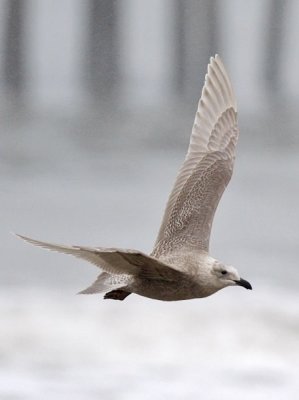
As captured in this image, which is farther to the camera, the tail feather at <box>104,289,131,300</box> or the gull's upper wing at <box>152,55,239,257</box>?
the gull's upper wing at <box>152,55,239,257</box>

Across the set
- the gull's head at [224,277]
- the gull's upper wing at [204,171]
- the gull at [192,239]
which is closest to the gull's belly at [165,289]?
the gull at [192,239]

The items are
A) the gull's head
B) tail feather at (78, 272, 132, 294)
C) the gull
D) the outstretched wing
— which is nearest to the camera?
the outstretched wing

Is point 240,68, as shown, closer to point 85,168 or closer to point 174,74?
point 174,74

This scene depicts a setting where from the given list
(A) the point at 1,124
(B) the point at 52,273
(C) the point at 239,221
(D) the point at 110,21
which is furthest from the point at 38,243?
(D) the point at 110,21

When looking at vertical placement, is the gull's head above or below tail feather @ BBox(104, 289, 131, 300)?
above

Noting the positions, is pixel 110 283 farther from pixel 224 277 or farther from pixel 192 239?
pixel 192 239

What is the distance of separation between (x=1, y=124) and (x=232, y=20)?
5860 mm

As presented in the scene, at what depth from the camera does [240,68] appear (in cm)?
2783

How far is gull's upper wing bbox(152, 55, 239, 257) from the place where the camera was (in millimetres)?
7984

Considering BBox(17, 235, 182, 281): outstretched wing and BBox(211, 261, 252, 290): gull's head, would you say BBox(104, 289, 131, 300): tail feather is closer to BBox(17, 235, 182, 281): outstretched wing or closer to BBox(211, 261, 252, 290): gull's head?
BBox(17, 235, 182, 281): outstretched wing

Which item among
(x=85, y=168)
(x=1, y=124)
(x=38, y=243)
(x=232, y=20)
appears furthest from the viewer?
(x=232, y=20)

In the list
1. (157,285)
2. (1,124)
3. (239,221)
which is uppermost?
(1,124)

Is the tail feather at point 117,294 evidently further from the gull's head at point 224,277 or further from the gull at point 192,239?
the gull's head at point 224,277

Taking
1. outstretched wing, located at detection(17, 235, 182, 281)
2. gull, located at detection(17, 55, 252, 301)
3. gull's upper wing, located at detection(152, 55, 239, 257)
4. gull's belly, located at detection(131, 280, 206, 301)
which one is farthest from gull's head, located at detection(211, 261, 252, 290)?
gull's upper wing, located at detection(152, 55, 239, 257)
